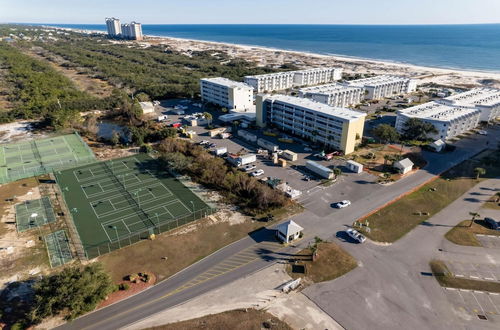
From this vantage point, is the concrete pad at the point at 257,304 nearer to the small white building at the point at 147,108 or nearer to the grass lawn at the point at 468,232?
the grass lawn at the point at 468,232

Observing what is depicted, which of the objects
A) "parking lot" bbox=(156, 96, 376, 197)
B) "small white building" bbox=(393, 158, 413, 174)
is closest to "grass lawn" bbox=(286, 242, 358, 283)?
"parking lot" bbox=(156, 96, 376, 197)

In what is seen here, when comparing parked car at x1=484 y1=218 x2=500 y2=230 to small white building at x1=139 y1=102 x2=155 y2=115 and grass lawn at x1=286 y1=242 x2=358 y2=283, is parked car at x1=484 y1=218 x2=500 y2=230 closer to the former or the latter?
grass lawn at x1=286 y1=242 x2=358 y2=283

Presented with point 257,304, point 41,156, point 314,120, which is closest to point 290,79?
point 314,120

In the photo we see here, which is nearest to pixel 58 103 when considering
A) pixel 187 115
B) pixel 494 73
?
pixel 187 115

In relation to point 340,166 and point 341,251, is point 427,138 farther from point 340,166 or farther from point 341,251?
point 341,251

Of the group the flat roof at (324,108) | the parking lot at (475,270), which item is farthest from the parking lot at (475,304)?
the flat roof at (324,108)
